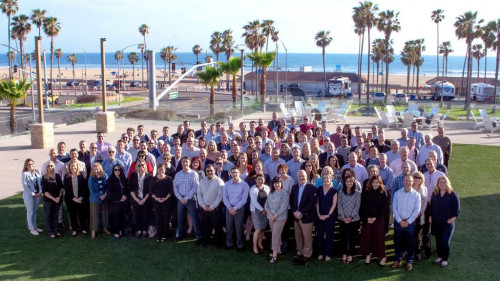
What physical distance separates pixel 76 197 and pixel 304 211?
13.3 ft

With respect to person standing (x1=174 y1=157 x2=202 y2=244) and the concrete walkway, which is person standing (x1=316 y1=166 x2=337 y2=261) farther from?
the concrete walkway

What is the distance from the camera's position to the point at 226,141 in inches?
442

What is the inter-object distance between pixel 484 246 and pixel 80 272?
21.4ft

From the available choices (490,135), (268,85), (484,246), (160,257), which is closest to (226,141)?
(160,257)

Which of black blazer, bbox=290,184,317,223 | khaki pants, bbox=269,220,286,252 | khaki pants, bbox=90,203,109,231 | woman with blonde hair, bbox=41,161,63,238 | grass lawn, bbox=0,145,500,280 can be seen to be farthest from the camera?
khaki pants, bbox=90,203,109,231

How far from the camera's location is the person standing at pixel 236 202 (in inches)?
309

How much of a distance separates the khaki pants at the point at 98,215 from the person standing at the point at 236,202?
2244 millimetres

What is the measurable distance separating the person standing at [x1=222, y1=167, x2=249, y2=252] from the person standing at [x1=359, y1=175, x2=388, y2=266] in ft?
6.18

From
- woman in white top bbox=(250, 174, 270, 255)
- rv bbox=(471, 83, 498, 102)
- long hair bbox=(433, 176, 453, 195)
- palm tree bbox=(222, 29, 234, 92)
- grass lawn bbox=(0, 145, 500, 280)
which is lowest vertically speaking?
grass lawn bbox=(0, 145, 500, 280)

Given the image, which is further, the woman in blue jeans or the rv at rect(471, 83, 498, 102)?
the rv at rect(471, 83, 498, 102)

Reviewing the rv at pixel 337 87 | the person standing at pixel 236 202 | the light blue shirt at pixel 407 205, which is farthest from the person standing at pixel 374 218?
the rv at pixel 337 87

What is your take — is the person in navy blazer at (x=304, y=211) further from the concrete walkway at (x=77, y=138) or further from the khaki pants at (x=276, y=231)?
the concrete walkway at (x=77, y=138)

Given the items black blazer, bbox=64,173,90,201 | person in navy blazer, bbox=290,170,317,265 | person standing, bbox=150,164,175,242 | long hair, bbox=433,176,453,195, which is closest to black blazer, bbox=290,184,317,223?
person in navy blazer, bbox=290,170,317,265

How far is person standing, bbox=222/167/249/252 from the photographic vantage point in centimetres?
784
